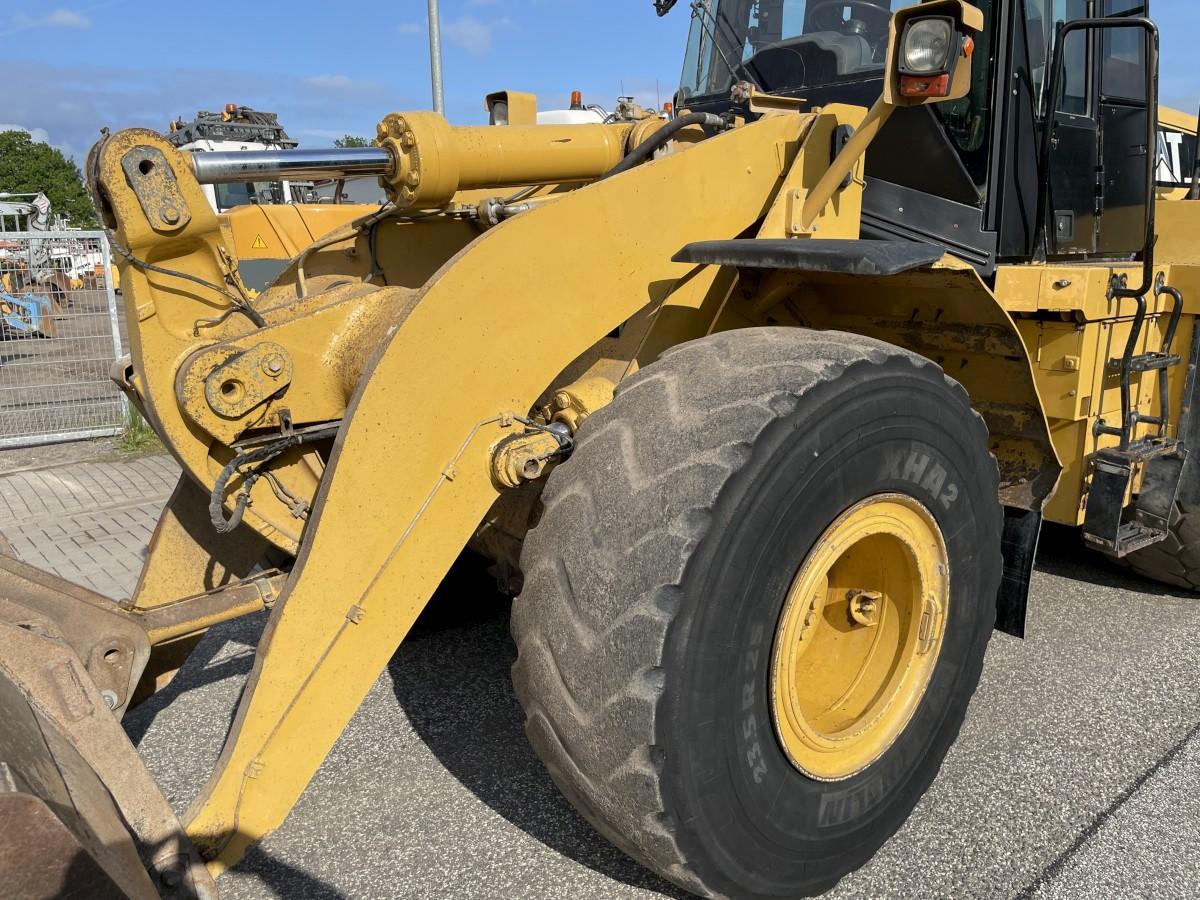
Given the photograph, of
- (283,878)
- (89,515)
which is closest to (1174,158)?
(283,878)

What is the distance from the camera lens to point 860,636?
263cm

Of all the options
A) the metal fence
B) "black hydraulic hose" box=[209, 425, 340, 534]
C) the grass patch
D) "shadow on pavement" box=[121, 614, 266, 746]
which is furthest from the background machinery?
"black hydraulic hose" box=[209, 425, 340, 534]

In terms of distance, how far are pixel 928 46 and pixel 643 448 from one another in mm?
1288

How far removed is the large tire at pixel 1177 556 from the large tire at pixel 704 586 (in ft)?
7.99

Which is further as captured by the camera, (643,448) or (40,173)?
(40,173)

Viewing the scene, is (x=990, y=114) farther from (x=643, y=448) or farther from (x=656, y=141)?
(x=643, y=448)

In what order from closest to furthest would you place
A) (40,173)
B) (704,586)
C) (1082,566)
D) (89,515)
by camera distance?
(704,586)
(1082,566)
(89,515)
(40,173)

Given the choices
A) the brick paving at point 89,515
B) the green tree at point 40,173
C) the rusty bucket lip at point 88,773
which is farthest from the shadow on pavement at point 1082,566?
the green tree at point 40,173

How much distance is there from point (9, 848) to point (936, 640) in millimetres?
2221

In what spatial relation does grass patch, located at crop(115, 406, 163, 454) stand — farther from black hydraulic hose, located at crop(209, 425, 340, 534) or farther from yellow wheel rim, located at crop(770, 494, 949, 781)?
yellow wheel rim, located at crop(770, 494, 949, 781)

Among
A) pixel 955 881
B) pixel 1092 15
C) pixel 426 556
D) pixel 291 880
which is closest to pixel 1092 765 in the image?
pixel 955 881

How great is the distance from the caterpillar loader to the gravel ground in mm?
309

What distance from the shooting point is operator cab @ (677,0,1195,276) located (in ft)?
10.3

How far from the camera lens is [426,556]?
2129mm
